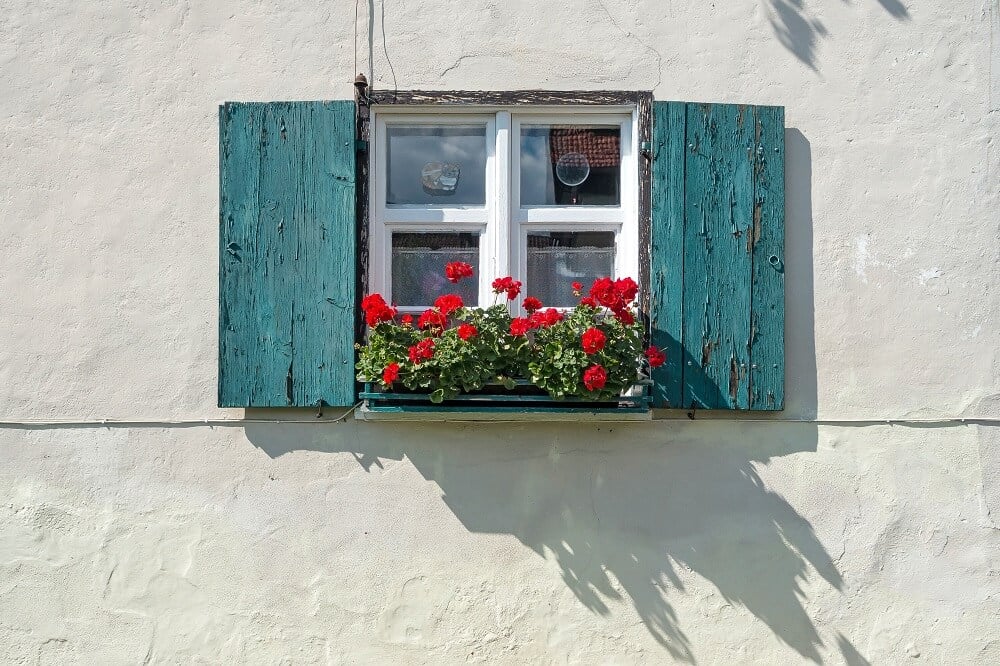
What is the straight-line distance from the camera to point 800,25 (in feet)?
10.2

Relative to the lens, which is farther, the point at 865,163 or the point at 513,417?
the point at 865,163

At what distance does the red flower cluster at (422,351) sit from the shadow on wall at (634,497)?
0.37m

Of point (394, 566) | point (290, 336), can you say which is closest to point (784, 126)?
point (290, 336)

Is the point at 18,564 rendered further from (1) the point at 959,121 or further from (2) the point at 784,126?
(1) the point at 959,121

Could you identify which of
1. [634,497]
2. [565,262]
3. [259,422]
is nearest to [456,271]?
[565,262]

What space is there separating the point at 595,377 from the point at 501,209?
2.63 ft

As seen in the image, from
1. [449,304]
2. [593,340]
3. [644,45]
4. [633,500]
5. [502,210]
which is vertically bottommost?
[633,500]

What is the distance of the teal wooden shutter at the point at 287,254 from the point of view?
299cm

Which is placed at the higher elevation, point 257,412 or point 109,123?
point 109,123

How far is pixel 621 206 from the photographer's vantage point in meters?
3.18

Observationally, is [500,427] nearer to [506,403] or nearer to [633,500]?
[506,403]

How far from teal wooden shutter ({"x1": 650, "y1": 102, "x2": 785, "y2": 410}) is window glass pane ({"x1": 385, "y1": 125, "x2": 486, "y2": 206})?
66 cm

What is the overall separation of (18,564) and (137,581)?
432mm

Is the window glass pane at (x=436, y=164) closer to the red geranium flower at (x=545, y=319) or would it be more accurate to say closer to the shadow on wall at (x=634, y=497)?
the red geranium flower at (x=545, y=319)
